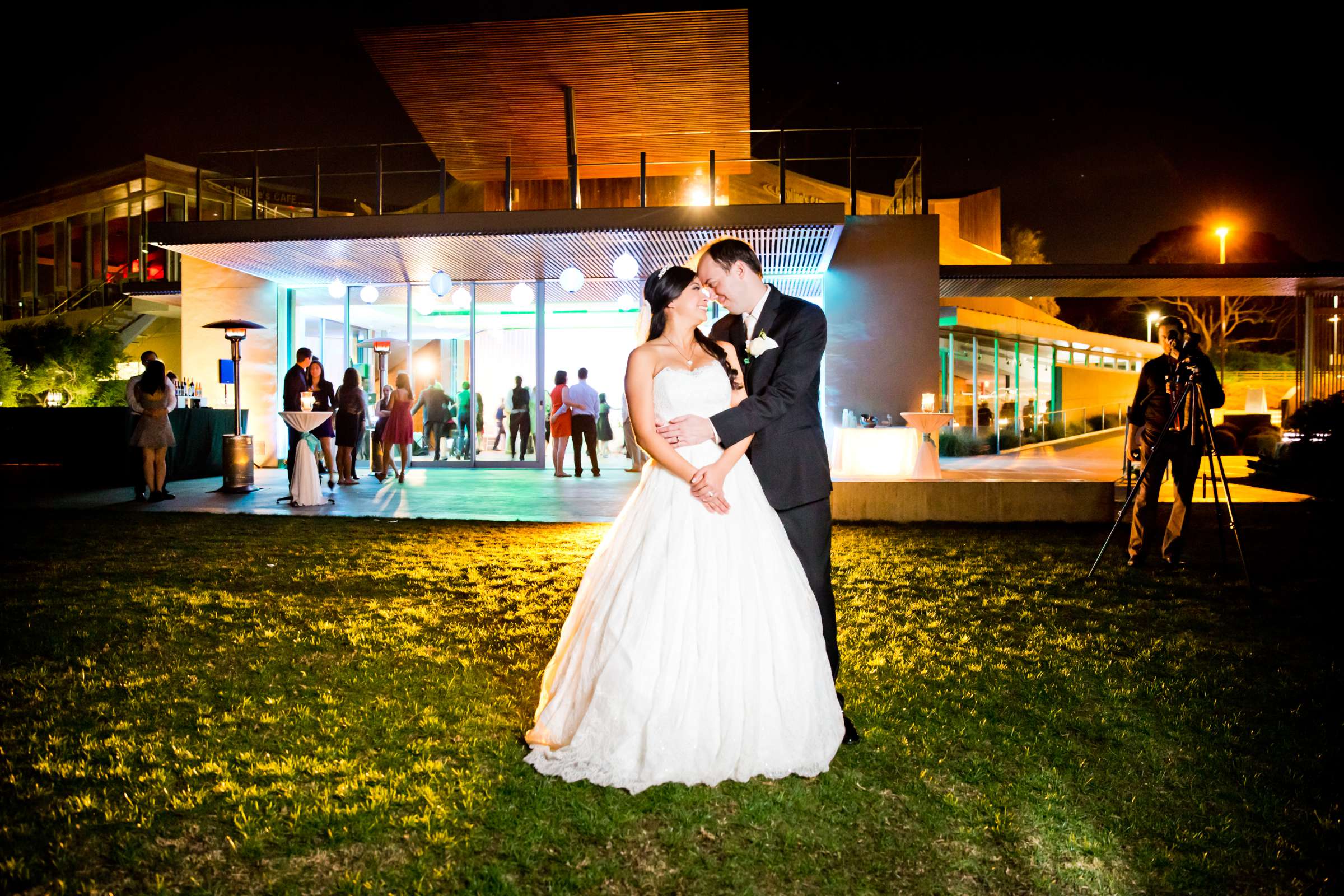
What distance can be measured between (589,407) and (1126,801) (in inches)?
457

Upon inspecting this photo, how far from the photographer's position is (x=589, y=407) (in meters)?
13.7

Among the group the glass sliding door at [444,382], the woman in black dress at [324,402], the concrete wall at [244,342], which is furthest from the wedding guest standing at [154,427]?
the concrete wall at [244,342]

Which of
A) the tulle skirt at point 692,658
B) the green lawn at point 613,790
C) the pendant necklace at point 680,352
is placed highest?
the pendant necklace at point 680,352

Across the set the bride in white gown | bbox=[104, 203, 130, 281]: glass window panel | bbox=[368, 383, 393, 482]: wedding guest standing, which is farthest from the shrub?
the bride in white gown

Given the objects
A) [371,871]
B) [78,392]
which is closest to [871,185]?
[371,871]

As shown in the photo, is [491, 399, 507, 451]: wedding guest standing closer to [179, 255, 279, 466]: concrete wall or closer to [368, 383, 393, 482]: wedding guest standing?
[368, 383, 393, 482]: wedding guest standing

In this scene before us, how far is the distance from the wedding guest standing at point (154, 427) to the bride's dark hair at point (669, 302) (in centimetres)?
944

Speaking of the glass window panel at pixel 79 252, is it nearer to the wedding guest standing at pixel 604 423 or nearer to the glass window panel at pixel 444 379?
the glass window panel at pixel 444 379

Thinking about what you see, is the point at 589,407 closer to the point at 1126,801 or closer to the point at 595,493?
the point at 595,493

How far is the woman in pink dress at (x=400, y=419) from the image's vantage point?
1275cm

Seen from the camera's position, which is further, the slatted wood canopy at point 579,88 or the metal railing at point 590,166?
the metal railing at point 590,166

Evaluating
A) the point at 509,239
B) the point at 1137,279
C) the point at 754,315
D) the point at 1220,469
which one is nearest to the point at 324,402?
the point at 509,239

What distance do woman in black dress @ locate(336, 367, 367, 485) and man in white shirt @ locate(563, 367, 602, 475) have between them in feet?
10.4

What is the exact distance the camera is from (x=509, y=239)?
12789 millimetres
